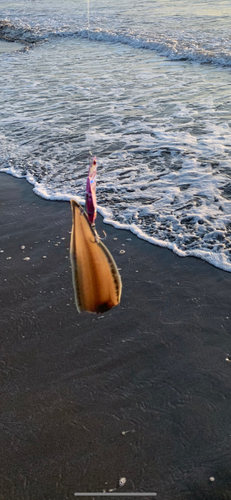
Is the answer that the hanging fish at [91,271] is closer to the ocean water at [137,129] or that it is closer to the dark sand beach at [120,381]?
the dark sand beach at [120,381]

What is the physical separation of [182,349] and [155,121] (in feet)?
22.0

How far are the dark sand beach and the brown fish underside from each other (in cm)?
174

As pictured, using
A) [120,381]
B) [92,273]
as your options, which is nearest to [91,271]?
[92,273]

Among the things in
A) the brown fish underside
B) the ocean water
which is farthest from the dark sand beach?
the brown fish underside

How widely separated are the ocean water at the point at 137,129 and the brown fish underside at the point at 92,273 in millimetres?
3352

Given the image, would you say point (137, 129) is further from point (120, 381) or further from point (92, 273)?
point (92, 273)

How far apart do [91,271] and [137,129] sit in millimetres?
7812

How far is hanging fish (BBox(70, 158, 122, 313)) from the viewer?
1.56 m

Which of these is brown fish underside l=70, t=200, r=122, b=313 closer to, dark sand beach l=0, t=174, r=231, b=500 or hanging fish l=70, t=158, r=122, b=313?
hanging fish l=70, t=158, r=122, b=313

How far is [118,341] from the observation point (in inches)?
152

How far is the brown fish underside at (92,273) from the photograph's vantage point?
1581 mm

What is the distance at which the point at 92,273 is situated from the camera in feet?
5.35

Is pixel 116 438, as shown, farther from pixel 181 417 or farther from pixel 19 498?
pixel 19 498

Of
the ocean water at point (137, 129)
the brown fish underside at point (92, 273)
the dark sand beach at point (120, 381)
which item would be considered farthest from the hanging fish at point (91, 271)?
the ocean water at point (137, 129)
